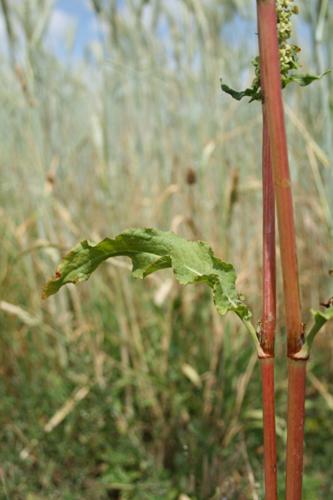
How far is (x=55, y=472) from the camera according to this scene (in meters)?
1.30

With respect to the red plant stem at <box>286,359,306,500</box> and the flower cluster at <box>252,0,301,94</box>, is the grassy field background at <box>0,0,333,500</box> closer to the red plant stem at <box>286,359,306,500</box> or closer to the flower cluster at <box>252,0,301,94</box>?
the red plant stem at <box>286,359,306,500</box>

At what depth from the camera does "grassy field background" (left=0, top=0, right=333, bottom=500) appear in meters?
1.24

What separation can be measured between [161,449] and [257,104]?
3.78 feet

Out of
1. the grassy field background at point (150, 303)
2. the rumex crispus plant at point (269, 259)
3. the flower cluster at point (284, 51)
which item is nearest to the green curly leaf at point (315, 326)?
the rumex crispus plant at point (269, 259)

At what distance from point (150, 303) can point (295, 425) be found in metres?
1.07

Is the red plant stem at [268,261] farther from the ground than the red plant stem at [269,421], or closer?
farther from the ground

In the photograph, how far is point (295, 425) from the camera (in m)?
0.48

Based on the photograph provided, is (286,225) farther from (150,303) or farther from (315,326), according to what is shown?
(150,303)

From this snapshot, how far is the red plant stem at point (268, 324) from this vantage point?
478 mm

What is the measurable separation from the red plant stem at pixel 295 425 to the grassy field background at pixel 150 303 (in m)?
0.47

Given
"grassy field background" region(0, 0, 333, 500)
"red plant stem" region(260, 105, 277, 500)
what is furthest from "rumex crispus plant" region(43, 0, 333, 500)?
"grassy field background" region(0, 0, 333, 500)

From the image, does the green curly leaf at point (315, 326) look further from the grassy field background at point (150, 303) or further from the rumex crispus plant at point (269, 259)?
the grassy field background at point (150, 303)

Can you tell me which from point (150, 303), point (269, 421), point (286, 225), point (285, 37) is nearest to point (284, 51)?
point (285, 37)

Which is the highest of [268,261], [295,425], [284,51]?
[284,51]
